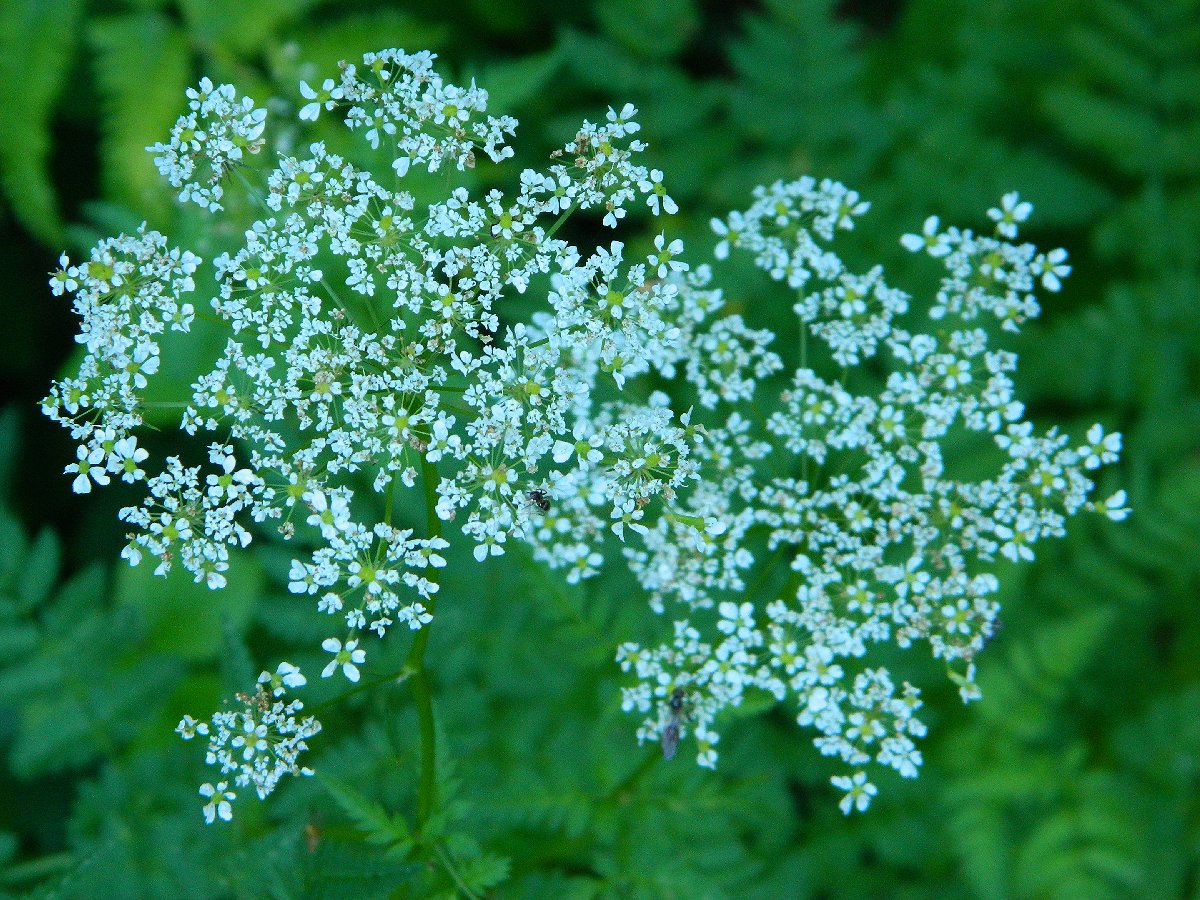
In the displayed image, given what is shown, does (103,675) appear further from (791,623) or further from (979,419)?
(979,419)

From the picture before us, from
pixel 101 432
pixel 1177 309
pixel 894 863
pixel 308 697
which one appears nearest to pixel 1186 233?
pixel 1177 309

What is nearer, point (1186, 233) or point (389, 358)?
point (389, 358)

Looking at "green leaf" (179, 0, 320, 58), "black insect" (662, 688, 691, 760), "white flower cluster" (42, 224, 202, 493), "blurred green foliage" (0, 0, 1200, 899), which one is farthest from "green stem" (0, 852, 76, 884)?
"green leaf" (179, 0, 320, 58)

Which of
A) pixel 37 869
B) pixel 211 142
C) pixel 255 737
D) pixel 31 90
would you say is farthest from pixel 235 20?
pixel 255 737

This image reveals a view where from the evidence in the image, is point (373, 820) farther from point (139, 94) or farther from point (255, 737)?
point (139, 94)

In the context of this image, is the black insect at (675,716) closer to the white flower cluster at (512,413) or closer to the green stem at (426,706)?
the white flower cluster at (512,413)

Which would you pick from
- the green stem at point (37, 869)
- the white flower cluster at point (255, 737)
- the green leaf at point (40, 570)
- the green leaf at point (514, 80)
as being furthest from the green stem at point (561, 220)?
the green stem at point (37, 869)

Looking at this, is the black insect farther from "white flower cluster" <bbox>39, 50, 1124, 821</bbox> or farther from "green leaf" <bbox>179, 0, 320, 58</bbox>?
"green leaf" <bbox>179, 0, 320, 58</bbox>
